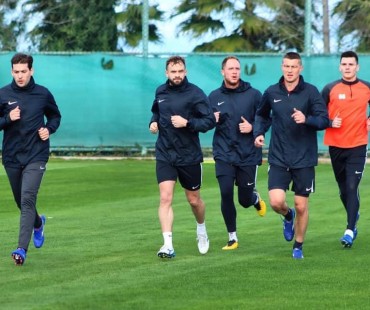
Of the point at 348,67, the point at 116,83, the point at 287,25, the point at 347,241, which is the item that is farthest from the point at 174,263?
the point at 287,25

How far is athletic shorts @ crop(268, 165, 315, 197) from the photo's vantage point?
12406 millimetres

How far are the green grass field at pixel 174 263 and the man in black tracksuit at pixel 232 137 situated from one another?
19.4 inches

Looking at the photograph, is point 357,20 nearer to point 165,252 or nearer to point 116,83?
point 116,83

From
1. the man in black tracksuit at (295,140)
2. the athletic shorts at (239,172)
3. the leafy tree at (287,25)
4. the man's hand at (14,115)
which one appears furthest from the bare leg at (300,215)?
the leafy tree at (287,25)

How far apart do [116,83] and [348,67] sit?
1504 cm

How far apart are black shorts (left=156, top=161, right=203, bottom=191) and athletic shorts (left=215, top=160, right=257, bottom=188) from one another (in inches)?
25.5

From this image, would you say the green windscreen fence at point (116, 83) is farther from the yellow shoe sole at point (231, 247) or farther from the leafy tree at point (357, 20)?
the yellow shoe sole at point (231, 247)

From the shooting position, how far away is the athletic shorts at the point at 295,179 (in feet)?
40.7

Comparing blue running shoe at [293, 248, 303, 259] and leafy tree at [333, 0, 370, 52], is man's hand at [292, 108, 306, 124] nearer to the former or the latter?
blue running shoe at [293, 248, 303, 259]

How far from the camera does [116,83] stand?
2822 centimetres

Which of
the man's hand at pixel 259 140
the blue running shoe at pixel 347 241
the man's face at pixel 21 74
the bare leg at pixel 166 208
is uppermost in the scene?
the man's face at pixel 21 74

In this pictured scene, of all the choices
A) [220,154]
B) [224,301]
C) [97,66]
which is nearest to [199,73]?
[97,66]

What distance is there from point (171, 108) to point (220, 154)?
103 centimetres

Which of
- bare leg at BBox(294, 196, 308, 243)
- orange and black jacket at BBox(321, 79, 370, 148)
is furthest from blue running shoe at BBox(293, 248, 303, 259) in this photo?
orange and black jacket at BBox(321, 79, 370, 148)
